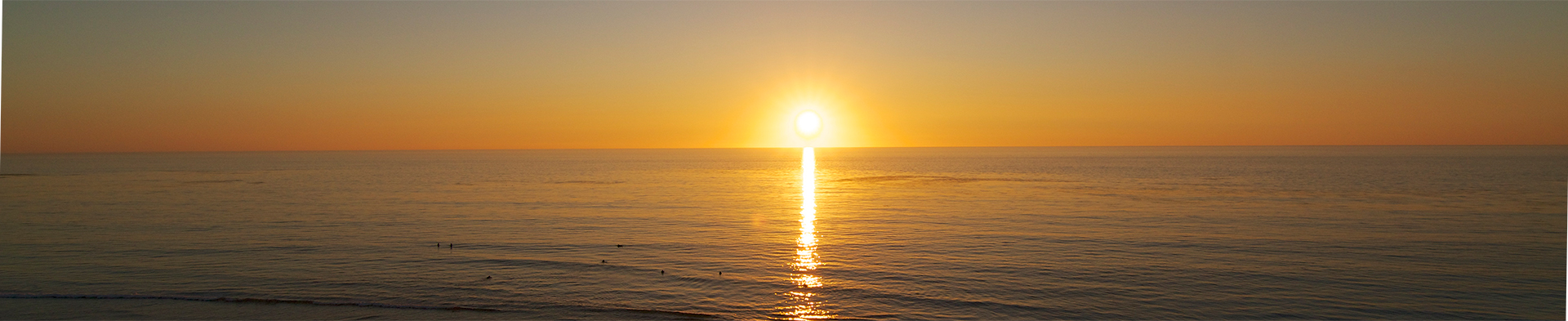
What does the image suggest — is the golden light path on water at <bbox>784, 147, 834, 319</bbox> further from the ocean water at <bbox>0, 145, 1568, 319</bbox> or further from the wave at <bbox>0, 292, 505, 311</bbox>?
the wave at <bbox>0, 292, 505, 311</bbox>

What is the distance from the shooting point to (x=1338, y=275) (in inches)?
992

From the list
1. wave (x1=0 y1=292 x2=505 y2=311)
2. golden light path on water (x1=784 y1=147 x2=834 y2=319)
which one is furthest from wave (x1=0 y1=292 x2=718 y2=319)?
golden light path on water (x1=784 y1=147 x2=834 y2=319)

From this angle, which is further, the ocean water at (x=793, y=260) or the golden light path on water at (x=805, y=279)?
the ocean water at (x=793, y=260)

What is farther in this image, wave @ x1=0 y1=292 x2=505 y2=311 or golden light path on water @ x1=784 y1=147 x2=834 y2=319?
wave @ x1=0 y1=292 x2=505 y2=311

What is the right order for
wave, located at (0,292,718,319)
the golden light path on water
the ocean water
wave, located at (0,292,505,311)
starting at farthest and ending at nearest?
the ocean water → wave, located at (0,292,505,311) → wave, located at (0,292,718,319) → the golden light path on water

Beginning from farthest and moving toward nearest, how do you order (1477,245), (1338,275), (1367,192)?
(1367,192) < (1477,245) < (1338,275)

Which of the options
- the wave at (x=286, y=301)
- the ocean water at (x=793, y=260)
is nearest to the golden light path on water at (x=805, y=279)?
the ocean water at (x=793, y=260)

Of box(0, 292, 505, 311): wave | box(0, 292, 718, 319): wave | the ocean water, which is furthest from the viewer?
the ocean water

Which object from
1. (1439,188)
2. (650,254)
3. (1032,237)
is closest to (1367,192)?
(1439,188)

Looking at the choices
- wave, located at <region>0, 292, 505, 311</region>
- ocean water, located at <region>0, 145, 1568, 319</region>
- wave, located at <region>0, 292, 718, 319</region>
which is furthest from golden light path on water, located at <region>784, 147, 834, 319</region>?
wave, located at <region>0, 292, 505, 311</region>

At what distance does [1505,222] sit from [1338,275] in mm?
23768

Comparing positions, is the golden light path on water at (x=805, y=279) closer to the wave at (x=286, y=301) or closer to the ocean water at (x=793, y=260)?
the ocean water at (x=793, y=260)

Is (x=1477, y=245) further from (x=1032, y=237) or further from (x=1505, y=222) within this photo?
(x=1032, y=237)

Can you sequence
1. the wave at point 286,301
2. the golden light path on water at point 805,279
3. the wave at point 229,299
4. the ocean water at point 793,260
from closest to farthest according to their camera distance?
the golden light path on water at point 805,279 < the wave at point 286,301 < the wave at point 229,299 < the ocean water at point 793,260
